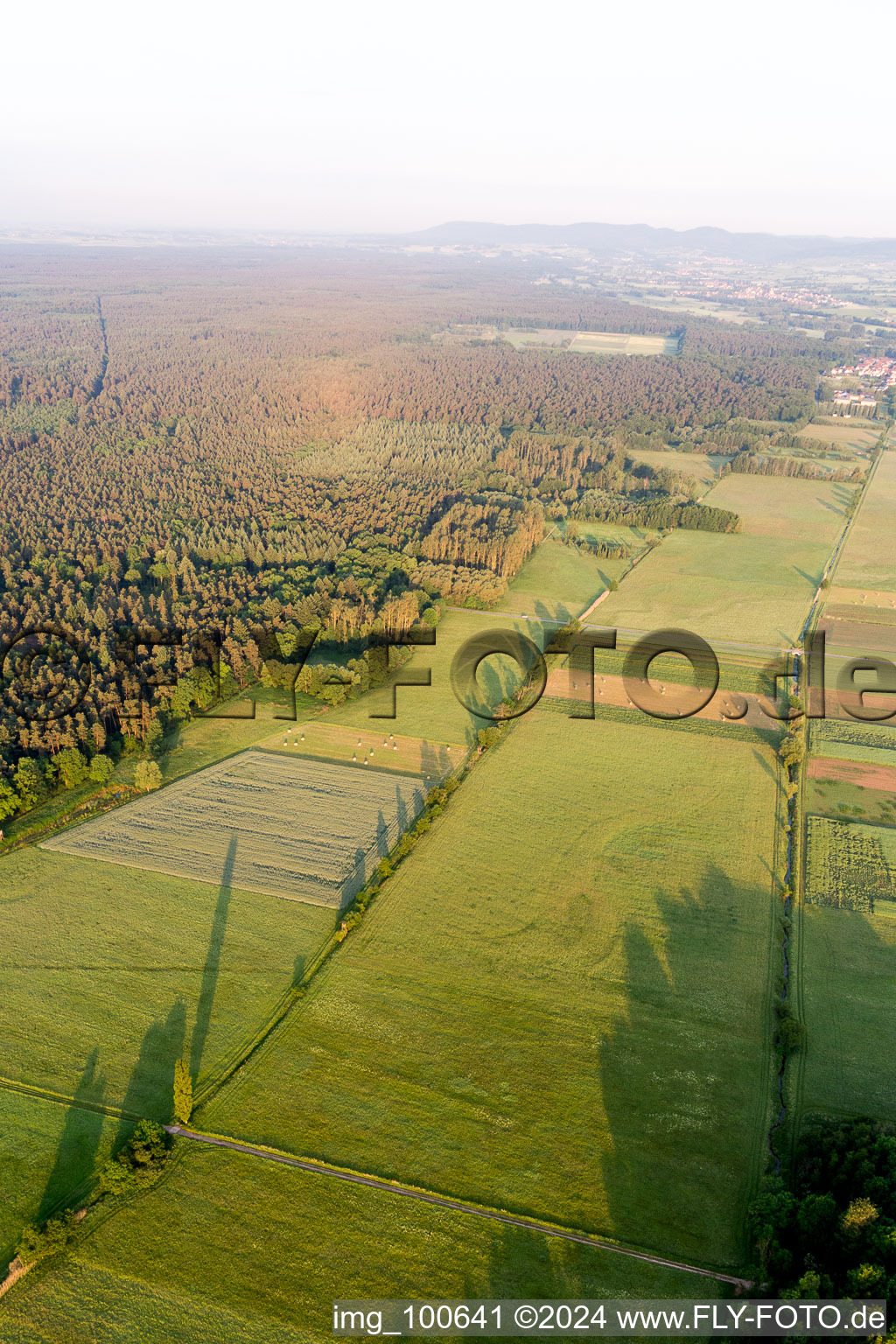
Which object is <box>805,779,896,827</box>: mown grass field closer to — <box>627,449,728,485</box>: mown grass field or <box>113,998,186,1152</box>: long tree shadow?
<box>113,998,186,1152</box>: long tree shadow

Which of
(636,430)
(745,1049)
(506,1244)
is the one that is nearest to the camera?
(506,1244)

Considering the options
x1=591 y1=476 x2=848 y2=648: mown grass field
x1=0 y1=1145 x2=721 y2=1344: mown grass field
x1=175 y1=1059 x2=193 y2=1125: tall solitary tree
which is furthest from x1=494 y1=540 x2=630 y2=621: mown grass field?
x1=0 y1=1145 x2=721 y2=1344: mown grass field

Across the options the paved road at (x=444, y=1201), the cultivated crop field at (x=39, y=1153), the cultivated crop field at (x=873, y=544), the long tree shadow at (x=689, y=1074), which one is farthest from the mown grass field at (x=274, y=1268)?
the cultivated crop field at (x=873, y=544)

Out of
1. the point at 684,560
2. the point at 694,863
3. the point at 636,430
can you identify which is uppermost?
the point at 636,430

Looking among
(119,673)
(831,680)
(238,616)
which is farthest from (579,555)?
(119,673)

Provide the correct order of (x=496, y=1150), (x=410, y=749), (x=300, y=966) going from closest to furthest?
(x=496, y=1150), (x=300, y=966), (x=410, y=749)

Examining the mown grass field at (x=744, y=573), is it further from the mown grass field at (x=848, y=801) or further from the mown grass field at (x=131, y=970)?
the mown grass field at (x=131, y=970)

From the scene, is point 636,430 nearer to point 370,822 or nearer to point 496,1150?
point 370,822

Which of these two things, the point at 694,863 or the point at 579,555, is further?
the point at 579,555

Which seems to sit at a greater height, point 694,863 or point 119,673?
point 119,673
